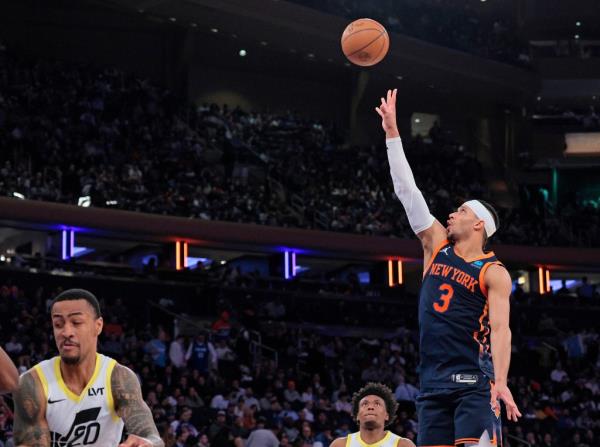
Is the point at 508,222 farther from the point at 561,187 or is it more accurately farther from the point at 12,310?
the point at 12,310

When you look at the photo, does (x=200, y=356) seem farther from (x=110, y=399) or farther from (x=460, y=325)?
Result: (x=110, y=399)

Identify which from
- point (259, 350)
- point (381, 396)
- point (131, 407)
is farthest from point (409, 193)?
point (259, 350)

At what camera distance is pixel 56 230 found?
3269cm

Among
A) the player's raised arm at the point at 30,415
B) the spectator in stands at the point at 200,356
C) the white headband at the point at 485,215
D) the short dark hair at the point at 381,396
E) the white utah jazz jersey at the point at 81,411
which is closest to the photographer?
the player's raised arm at the point at 30,415

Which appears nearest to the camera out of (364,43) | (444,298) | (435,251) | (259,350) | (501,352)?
(501,352)

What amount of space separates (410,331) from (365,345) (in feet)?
7.95

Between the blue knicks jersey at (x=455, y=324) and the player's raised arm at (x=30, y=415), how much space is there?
2.54m

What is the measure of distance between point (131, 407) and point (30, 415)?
0.51 meters

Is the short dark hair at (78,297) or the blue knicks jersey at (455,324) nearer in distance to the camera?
the short dark hair at (78,297)

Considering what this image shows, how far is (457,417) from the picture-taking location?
7.19 meters

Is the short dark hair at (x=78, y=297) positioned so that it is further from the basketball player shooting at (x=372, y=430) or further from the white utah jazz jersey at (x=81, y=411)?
the basketball player shooting at (x=372, y=430)

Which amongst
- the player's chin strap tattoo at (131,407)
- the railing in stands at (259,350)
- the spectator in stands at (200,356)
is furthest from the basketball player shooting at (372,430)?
the railing in stands at (259,350)

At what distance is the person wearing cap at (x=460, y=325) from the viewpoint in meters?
7.16

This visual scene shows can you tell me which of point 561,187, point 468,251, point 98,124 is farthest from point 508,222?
point 468,251
